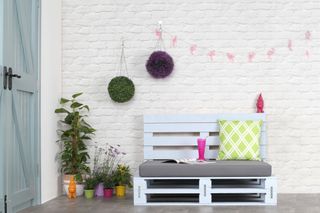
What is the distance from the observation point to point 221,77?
21.5 feet

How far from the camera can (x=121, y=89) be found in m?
6.43

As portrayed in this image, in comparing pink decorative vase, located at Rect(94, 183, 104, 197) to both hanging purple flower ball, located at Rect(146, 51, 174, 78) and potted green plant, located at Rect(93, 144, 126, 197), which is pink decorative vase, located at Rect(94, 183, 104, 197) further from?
hanging purple flower ball, located at Rect(146, 51, 174, 78)

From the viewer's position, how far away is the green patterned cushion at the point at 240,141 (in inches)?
236

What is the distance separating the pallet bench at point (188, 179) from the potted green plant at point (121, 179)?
29 centimetres

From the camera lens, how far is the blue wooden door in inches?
190

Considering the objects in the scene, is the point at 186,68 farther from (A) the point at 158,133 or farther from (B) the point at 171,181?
(B) the point at 171,181

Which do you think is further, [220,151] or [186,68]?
[186,68]

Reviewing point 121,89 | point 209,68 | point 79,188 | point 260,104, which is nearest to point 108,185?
point 79,188

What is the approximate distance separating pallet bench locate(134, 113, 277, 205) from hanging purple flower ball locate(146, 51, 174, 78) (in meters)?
0.51

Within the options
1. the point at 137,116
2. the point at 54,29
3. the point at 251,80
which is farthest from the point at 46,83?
the point at 251,80

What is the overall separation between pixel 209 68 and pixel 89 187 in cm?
194

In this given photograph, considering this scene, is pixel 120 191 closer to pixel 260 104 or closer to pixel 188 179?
pixel 188 179

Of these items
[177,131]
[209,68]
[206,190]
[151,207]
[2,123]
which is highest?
[209,68]

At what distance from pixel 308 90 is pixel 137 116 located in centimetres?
201
